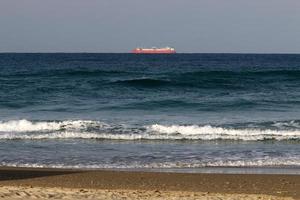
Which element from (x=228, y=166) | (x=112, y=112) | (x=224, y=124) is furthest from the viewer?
(x=112, y=112)

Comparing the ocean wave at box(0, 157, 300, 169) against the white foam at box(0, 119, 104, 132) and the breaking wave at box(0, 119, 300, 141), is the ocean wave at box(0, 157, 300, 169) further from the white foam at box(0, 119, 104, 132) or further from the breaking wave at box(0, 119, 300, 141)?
the white foam at box(0, 119, 104, 132)

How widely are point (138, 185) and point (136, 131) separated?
795cm

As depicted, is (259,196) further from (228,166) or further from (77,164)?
(77,164)

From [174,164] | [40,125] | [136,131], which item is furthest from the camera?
[40,125]

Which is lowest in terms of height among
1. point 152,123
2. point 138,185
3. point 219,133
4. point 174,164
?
point 138,185

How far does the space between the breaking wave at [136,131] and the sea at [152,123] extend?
0.03m

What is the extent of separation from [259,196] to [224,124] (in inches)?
432

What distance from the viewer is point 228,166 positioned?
1264cm

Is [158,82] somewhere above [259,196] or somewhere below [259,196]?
above

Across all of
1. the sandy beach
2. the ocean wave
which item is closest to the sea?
the ocean wave

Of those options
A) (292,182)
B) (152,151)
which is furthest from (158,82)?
(292,182)

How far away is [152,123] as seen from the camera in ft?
66.4

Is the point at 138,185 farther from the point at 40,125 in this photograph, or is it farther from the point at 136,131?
the point at 40,125

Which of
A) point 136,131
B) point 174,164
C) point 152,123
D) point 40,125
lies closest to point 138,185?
point 174,164
